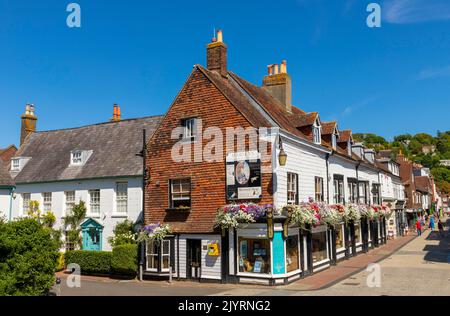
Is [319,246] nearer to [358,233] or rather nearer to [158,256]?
[158,256]

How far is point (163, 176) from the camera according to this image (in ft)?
73.0

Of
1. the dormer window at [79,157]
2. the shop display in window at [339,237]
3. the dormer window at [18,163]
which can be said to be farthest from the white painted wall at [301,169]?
the dormer window at [18,163]

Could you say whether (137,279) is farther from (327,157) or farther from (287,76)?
(287,76)

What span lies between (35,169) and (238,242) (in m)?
20.0

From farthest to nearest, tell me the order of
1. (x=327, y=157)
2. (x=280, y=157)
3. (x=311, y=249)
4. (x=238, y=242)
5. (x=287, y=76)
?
(x=287, y=76)
(x=327, y=157)
(x=311, y=249)
(x=238, y=242)
(x=280, y=157)

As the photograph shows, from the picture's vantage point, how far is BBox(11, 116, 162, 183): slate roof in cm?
2825

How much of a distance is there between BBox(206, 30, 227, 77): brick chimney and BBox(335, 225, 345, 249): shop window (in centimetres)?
1249

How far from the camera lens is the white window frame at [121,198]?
26938mm

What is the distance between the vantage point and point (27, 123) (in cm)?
3794

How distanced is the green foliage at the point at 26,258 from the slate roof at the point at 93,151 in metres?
12.9

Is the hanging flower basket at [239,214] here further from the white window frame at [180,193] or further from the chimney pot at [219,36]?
the chimney pot at [219,36]

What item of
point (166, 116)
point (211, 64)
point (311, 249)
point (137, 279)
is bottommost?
point (137, 279)

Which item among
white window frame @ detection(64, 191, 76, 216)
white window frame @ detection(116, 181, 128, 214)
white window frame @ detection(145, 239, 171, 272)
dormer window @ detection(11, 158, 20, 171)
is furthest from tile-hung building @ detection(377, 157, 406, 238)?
dormer window @ detection(11, 158, 20, 171)
